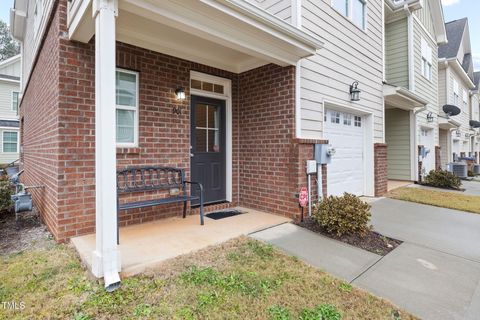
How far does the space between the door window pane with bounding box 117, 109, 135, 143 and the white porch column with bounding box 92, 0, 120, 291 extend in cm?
163

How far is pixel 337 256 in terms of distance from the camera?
3.18 m

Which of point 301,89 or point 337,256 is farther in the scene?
point 301,89

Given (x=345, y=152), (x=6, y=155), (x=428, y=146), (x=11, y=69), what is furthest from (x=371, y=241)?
(x=11, y=69)

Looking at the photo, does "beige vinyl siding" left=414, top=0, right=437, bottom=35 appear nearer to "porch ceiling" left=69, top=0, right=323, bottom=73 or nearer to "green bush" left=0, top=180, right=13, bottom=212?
"porch ceiling" left=69, top=0, right=323, bottom=73

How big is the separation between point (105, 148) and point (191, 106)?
266cm

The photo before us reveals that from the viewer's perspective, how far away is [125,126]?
4043mm

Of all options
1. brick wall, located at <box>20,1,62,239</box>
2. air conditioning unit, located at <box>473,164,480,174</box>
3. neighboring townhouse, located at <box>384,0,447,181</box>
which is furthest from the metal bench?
air conditioning unit, located at <box>473,164,480,174</box>

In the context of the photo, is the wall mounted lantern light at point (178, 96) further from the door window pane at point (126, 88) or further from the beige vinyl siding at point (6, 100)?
the beige vinyl siding at point (6, 100)

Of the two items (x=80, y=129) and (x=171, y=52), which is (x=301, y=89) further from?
(x=80, y=129)

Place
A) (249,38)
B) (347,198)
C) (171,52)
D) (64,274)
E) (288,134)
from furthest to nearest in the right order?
(288,134) < (171,52) < (347,198) < (249,38) < (64,274)

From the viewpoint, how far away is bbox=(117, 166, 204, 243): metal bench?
387cm

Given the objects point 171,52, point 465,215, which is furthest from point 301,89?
point 465,215

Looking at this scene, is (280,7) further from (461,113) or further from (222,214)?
(461,113)

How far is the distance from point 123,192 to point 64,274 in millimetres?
1378
